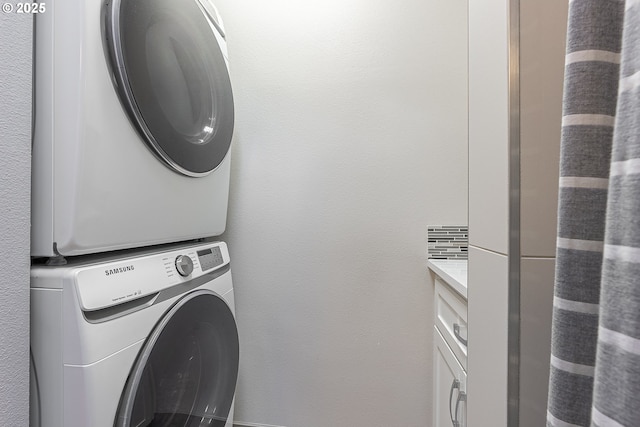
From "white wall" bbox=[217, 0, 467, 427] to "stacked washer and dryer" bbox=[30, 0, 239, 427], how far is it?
20.0 inches

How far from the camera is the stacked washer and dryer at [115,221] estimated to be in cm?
62

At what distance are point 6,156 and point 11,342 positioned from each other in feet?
1.11

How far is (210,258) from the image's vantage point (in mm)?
1094

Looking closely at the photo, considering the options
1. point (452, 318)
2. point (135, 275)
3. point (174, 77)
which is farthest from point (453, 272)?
point (174, 77)

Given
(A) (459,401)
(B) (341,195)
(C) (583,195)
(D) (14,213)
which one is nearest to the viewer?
(C) (583,195)

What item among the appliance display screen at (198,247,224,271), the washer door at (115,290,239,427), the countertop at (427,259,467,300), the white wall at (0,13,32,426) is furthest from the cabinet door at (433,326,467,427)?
the white wall at (0,13,32,426)

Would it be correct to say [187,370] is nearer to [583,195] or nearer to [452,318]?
[452,318]

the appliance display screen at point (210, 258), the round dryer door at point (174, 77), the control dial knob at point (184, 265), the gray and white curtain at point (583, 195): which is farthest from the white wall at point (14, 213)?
the gray and white curtain at point (583, 195)

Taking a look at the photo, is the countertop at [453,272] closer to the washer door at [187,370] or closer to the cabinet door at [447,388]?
the cabinet door at [447,388]

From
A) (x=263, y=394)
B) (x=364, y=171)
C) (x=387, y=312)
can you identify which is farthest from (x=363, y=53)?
(x=263, y=394)

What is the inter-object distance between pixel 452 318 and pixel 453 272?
0.48 ft

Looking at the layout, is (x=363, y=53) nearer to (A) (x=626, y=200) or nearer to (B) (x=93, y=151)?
(B) (x=93, y=151)

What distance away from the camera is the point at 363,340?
141 centimetres

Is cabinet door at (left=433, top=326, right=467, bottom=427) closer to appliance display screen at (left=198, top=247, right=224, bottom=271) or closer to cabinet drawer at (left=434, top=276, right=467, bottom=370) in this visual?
cabinet drawer at (left=434, top=276, right=467, bottom=370)
